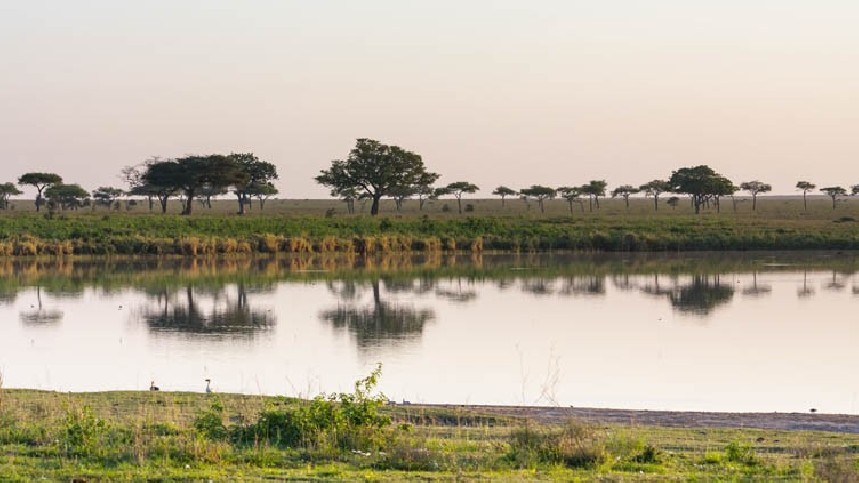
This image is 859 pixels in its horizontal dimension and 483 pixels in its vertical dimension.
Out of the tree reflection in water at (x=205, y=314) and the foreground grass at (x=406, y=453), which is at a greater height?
the foreground grass at (x=406, y=453)

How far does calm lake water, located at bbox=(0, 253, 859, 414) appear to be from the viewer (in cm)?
1886

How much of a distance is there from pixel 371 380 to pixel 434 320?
1638 centimetres

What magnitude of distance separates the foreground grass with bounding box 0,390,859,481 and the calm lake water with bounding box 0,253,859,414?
15.8 feet

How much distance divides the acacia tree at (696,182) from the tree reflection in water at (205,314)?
241 feet

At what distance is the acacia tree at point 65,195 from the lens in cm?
10458

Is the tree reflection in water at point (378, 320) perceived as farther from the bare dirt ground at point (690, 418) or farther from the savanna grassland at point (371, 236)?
the savanna grassland at point (371, 236)

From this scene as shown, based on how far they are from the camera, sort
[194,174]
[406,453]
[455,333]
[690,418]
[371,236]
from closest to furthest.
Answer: [406,453] < [690,418] < [455,333] < [371,236] < [194,174]

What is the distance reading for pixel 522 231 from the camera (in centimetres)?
6084

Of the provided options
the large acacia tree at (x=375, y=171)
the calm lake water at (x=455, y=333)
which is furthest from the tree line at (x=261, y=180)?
the calm lake water at (x=455, y=333)

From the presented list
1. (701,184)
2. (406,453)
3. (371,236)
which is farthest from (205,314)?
(701,184)

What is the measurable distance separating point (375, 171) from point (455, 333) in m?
66.4

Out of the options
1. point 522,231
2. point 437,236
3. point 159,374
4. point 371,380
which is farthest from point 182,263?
point 371,380

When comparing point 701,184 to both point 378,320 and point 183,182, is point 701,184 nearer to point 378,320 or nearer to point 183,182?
point 183,182

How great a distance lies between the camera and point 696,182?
343 ft
